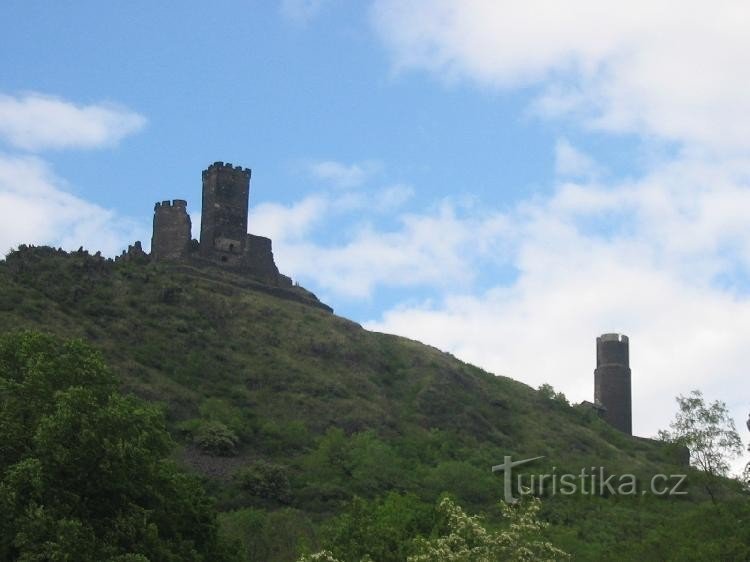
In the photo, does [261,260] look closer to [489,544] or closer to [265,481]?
[265,481]

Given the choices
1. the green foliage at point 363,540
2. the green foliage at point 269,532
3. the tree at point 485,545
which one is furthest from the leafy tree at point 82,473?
the green foliage at point 269,532

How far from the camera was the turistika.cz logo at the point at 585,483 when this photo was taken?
6762 cm

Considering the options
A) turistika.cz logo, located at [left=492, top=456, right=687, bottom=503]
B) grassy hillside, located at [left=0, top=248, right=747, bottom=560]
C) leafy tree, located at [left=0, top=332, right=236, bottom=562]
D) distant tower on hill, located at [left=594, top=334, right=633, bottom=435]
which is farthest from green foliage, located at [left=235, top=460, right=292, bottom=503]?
distant tower on hill, located at [left=594, top=334, right=633, bottom=435]

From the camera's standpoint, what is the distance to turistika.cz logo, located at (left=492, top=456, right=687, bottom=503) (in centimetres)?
6762

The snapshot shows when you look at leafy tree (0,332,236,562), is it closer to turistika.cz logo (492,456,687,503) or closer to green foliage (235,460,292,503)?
green foliage (235,460,292,503)

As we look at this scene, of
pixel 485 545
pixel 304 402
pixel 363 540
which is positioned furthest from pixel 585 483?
pixel 485 545

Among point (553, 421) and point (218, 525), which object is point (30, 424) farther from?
point (553, 421)

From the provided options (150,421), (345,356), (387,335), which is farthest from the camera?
(387,335)

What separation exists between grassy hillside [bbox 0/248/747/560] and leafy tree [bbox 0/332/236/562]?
904 inches

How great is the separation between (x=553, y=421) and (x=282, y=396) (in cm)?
2175

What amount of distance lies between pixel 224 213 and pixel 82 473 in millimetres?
63720

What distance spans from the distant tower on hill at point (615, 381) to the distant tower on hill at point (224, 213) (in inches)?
1222

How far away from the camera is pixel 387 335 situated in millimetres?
99312

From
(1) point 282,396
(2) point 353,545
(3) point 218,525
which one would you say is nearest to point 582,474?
(1) point 282,396
